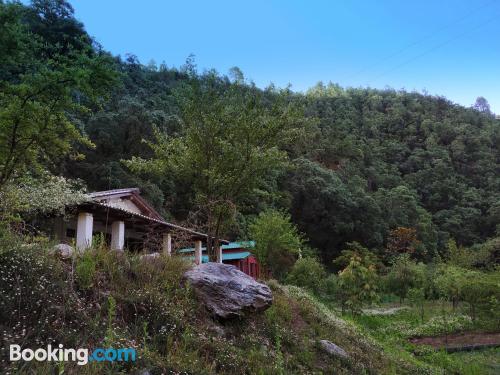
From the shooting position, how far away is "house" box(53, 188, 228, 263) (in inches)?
483

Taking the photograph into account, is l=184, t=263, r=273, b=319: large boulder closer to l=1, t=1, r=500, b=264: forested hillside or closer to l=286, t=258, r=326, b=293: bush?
l=1, t=1, r=500, b=264: forested hillside

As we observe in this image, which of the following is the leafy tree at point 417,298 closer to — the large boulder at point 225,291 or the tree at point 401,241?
the tree at point 401,241

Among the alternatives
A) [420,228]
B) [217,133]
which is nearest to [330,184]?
[420,228]

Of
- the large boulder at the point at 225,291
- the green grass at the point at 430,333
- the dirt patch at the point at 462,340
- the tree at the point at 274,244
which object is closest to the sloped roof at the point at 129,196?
the tree at the point at 274,244

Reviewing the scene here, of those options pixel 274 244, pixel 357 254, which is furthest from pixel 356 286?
pixel 357 254

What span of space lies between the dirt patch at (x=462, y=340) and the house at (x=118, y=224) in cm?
826

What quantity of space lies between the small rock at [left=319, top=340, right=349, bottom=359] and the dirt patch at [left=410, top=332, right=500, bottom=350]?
755 centimetres

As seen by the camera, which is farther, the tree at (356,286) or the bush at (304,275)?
the bush at (304,275)

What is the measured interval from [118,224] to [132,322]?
9498 mm

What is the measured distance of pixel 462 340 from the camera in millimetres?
14984

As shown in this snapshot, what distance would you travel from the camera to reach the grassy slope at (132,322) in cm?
438

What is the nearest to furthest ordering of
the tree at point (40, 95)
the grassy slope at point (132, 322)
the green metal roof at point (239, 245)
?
the grassy slope at point (132, 322), the tree at point (40, 95), the green metal roof at point (239, 245)

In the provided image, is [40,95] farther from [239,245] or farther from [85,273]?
[239,245]

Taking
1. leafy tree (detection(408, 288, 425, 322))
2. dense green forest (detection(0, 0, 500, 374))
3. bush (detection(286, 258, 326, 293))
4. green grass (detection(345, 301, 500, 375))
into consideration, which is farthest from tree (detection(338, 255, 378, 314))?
leafy tree (detection(408, 288, 425, 322))
